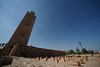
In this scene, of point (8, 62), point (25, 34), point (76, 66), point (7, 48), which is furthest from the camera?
point (25, 34)

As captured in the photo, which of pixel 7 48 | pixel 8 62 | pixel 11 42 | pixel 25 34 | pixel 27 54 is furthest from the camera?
pixel 25 34

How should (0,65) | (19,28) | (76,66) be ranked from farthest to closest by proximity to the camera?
(19,28) → (76,66) → (0,65)

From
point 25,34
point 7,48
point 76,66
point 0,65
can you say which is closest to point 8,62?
point 0,65

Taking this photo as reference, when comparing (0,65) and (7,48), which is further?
(7,48)

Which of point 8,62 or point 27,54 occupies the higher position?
point 8,62

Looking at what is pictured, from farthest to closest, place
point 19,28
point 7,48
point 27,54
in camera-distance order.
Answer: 1. point 19,28
2. point 27,54
3. point 7,48

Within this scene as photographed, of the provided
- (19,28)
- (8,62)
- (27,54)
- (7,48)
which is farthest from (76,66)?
(19,28)

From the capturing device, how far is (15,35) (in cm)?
1375

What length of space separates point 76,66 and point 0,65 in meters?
7.02

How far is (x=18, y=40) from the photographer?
1376cm

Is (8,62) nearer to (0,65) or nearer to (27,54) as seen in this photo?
(0,65)

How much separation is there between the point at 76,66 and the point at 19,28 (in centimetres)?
1977

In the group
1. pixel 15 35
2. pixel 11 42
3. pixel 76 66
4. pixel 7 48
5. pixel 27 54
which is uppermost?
pixel 15 35

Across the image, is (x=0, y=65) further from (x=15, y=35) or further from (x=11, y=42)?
(x=15, y=35)
